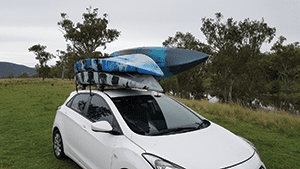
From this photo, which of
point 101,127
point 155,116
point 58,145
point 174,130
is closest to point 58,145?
point 58,145

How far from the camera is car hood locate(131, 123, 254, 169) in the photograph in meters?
2.16

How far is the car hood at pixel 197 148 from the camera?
7.09 ft

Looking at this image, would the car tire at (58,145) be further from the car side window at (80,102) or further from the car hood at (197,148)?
the car hood at (197,148)

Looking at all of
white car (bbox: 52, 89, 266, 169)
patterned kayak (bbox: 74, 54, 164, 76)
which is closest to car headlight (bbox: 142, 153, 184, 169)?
white car (bbox: 52, 89, 266, 169)

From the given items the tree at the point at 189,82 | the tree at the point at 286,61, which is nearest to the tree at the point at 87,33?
the tree at the point at 189,82

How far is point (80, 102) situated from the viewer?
3.97 m

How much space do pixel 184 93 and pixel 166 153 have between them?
30.9m

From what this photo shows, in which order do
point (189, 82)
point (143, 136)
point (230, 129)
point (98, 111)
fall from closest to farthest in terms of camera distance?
point (143, 136) → point (98, 111) → point (230, 129) → point (189, 82)

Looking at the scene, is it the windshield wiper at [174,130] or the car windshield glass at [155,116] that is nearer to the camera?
the windshield wiper at [174,130]

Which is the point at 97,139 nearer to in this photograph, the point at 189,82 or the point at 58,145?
the point at 58,145

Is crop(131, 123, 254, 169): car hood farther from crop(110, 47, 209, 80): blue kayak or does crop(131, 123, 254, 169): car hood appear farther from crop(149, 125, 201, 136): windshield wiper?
crop(110, 47, 209, 80): blue kayak

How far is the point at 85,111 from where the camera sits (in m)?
3.64

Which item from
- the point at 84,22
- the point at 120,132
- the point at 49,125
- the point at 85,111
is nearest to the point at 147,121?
the point at 120,132

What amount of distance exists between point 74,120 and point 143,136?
173 centimetres
